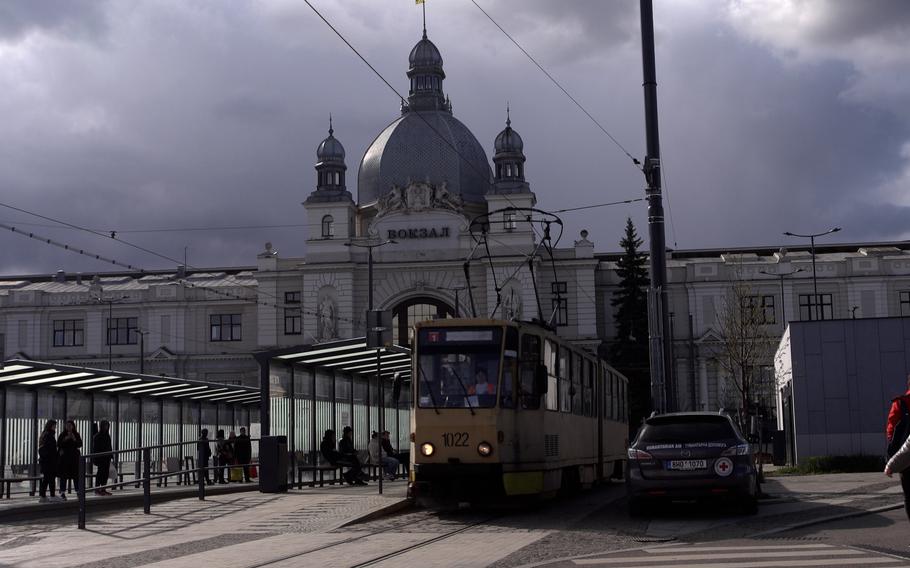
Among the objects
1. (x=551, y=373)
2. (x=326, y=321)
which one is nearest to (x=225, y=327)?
(x=326, y=321)

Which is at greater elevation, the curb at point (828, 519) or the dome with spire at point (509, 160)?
the dome with spire at point (509, 160)

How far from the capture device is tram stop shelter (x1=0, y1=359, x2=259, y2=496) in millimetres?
26934

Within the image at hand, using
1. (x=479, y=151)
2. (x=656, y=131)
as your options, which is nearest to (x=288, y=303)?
(x=479, y=151)

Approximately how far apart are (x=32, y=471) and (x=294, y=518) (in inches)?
492

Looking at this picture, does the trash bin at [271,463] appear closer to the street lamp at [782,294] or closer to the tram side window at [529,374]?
the tram side window at [529,374]

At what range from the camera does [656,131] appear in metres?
24.8

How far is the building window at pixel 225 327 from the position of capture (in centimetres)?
9150

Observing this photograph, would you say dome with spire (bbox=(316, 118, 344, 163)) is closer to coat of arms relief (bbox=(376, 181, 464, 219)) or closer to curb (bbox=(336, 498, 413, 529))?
Result: coat of arms relief (bbox=(376, 181, 464, 219))

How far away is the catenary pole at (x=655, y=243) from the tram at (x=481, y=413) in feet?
12.1

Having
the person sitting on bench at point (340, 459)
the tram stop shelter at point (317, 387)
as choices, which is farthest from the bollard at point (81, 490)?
the person sitting on bench at point (340, 459)

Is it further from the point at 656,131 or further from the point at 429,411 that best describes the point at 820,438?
the point at 429,411

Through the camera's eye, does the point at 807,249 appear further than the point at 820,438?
Yes

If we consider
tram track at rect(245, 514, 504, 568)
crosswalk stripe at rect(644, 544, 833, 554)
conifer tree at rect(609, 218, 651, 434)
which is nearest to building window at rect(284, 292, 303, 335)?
conifer tree at rect(609, 218, 651, 434)

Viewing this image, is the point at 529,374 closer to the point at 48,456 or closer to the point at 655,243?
the point at 655,243
